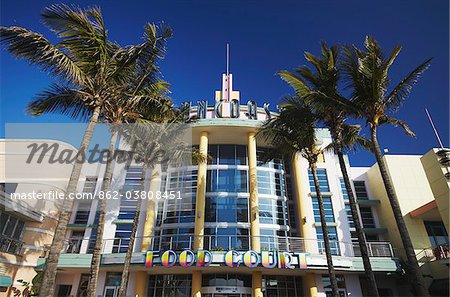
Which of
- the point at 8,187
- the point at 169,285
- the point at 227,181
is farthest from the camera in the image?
the point at 227,181

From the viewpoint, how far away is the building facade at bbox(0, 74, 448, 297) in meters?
18.4

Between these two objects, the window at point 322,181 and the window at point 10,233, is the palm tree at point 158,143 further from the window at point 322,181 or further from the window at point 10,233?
the window at point 322,181

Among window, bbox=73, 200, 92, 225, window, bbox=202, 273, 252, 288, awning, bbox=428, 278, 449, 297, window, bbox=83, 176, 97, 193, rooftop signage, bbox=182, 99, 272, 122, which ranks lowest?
awning, bbox=428, 278, 449, 297

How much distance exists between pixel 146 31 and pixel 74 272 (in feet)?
65.4

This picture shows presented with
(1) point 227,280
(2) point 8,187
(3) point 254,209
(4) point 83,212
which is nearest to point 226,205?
(3) point 254,209

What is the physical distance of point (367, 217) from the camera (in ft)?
82.2

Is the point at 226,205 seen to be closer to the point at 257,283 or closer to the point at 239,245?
the point at 239,245

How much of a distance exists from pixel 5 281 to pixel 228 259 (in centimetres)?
1459

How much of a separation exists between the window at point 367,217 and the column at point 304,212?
6163mm

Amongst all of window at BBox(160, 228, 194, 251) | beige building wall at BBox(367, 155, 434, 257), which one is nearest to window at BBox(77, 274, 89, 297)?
window at BBox(160, 228, 194, 251)

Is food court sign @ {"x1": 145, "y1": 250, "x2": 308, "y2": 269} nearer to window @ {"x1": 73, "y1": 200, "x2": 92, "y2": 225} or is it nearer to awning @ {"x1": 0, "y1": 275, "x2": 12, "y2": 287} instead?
awning @ {"x1": 0, "y1": 275, "x2": 12, "y2": 287}

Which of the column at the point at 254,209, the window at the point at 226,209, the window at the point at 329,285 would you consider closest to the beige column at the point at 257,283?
the column at the point at 254,209

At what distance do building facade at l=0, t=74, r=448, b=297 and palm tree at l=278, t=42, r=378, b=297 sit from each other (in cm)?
837

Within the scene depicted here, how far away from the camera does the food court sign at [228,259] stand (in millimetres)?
16922
